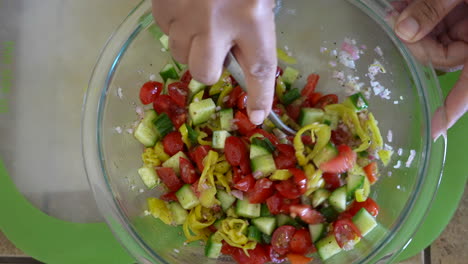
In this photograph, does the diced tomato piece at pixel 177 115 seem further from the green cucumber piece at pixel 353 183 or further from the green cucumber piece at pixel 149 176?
the green cucumber piece at pixel 353 183

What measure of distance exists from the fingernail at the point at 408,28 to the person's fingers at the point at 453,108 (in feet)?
0.63

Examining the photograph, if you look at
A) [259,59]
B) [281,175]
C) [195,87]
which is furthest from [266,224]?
[259,59]

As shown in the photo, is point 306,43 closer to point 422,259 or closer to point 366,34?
point 366,34

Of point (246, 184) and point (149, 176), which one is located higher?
point (149, 176)

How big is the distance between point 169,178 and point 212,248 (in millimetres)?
246

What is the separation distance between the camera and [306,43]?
156 centimetres

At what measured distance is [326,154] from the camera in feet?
4.40

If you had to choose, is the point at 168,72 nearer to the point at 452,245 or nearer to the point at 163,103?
the point at 163,103

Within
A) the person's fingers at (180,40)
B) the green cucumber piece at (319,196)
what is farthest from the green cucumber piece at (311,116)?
the person's fingers at (180,40)

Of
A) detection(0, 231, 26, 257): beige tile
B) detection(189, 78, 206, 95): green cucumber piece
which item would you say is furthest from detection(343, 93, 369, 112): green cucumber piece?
detection(0, 231, 26, 257): beige tile

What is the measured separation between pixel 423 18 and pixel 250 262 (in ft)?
2.90

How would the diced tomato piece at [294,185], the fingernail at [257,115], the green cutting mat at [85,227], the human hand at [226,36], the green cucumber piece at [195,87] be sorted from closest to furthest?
the human hand at [226,36] < the fingernail at [257,115] < the diced tomato piece at [294,185] < the green cucumber piece at [195,87] < the green cutting mat at [85,227]

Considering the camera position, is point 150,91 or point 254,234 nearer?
point 254,234

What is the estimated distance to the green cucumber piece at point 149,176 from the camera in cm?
144
